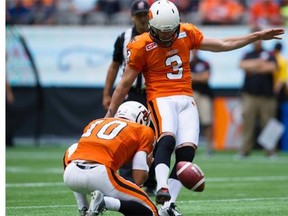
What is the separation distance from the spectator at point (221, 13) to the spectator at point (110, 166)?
12.5 meters

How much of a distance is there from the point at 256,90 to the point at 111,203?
1021cm

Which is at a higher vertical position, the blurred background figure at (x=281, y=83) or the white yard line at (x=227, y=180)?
the white yard line at (x=227, y=180)

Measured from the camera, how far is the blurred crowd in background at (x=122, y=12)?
19.8 m

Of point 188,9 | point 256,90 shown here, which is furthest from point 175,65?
point 188,9

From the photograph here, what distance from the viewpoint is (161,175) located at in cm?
772

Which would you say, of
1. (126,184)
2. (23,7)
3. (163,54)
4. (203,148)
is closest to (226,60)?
(203,148)

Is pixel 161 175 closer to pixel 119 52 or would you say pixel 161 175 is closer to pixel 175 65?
pixel 175 65

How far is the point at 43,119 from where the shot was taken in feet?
63.3

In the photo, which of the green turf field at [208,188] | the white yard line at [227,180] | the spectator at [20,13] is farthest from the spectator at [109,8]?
the white yard line at [227,180]

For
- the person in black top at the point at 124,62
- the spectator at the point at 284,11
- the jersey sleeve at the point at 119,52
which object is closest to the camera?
the person in black top at the point at 124,62

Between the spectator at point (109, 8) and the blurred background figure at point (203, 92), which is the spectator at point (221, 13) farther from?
the blurred background figure at point (203, 92)

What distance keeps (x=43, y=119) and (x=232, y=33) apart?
14.2ft

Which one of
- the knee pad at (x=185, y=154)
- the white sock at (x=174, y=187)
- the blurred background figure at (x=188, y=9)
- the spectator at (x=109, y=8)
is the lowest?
the spectator at (x=109, y=8)

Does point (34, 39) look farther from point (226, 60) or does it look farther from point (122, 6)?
point (226, 60)
